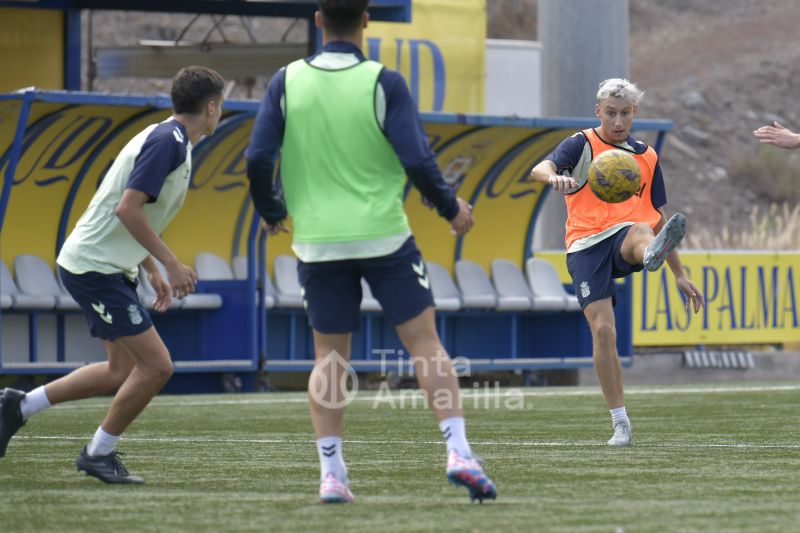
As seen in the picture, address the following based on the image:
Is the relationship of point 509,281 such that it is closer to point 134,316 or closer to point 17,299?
point 17,299

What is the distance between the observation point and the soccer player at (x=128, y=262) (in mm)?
7559

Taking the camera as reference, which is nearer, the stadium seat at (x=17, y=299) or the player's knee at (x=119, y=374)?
the player's knee at (x=119, y=374)

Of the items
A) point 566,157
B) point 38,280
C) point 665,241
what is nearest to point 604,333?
point 665,241

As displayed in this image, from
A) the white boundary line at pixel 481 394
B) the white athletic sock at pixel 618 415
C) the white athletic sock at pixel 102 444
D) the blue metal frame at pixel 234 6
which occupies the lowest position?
the white boundary line at pixel 481 394

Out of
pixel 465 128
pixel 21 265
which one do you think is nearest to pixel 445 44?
pixel 465 128

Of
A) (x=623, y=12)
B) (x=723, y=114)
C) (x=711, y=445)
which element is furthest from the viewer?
(x=723, y=114)

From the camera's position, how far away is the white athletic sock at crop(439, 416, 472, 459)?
20.6 ft

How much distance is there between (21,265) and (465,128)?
Answer: 4836mm

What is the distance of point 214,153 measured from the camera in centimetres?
1766

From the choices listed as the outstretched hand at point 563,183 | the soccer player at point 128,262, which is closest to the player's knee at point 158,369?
the soccer player at point 128,262

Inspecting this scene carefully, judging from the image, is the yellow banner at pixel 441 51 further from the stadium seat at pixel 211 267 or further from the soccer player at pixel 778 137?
the soccer player at pixel 778 137

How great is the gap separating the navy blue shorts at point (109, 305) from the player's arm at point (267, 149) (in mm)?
1190

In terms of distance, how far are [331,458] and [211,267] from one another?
11540mm

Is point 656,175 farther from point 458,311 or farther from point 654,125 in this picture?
point 458,311
